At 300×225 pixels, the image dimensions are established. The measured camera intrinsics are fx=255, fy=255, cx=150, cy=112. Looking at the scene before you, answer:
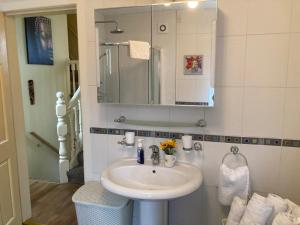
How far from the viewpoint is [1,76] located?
199cm

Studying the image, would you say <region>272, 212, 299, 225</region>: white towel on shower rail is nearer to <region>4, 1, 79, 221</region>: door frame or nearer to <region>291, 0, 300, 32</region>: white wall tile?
<region>291, 0, 300, 32</region>: white wall tile

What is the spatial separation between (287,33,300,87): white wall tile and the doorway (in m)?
2.35

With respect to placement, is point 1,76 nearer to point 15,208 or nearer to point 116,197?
point 15,208

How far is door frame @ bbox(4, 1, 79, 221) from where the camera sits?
1.93 m

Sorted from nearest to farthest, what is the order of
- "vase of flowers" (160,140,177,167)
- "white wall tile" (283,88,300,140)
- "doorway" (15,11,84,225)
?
"white wall tile" (283,88,300,140) < "vase of flowers" (160,140,177,167) < "doorway" (15,11,84,225)

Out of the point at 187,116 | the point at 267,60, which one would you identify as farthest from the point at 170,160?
the point at 267,60

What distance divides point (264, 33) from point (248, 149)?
0.72m

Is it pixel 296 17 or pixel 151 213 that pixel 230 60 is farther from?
pixel 151 213

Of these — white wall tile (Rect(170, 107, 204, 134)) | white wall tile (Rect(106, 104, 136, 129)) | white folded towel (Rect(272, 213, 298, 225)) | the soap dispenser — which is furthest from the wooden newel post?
white folded towel (Rect(272, 213, 298, 225))

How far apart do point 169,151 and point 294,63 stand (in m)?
Result: 0.93

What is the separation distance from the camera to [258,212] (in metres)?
1.31

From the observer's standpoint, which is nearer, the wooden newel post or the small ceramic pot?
the small ceramic pot

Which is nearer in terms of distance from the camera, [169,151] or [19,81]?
[169,151]

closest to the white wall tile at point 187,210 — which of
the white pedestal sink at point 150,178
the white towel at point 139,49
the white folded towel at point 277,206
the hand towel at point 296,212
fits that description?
the white pedestal sink at point 150,178
